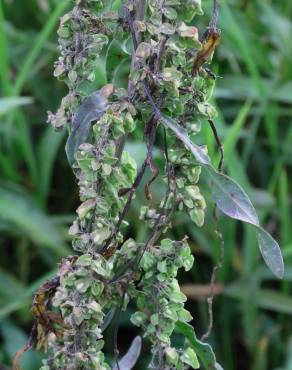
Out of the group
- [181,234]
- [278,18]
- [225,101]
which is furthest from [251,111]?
[181,234]

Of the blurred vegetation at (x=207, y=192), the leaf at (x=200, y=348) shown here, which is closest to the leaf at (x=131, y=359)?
the leaf at (x=200, y=348)

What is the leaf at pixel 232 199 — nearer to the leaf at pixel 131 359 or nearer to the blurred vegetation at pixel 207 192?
the leaf at pixel 131 359

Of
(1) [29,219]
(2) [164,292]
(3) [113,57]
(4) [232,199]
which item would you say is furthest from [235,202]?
(1) [29,219]

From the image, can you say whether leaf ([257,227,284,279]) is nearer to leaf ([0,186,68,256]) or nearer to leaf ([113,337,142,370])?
leaf ([113,337,142,370])

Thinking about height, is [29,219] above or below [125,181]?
below

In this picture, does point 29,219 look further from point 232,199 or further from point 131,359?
point 232,199
